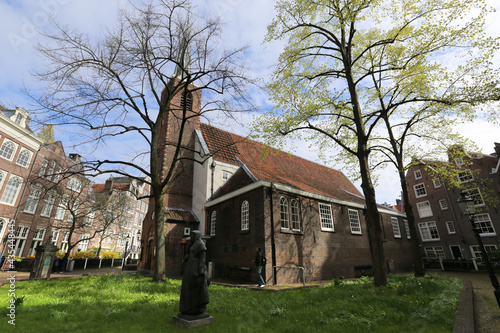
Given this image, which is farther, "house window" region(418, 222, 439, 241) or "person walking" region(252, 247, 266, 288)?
"house window" region(418, 222, 439, 241)

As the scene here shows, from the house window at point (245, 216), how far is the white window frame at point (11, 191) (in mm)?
21933

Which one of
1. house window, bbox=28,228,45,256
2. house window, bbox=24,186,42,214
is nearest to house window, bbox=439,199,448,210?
house window, bbox=24,186,42,214

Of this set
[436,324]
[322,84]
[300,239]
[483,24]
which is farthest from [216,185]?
[483,24]

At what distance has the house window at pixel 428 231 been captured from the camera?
99.7 feet

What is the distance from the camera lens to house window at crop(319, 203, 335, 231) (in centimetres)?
1577

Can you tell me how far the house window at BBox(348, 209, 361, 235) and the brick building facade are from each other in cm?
1077

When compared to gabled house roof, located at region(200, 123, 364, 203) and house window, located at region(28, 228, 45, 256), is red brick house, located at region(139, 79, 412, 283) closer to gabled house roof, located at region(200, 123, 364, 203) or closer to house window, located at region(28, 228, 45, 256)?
gabled house roof, located at region(200, 123, 364, 203)

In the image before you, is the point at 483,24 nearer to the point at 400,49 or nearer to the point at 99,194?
the point at 400,49

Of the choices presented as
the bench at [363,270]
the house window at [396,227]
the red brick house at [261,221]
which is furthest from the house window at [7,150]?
the house window at [396,227]

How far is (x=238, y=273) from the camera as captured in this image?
520 inches

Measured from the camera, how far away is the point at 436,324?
16.0 feet

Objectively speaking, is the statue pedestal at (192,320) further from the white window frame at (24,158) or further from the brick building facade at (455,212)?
the white window frame at (24,158)

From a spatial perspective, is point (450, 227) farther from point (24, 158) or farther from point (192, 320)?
point (24, 158)

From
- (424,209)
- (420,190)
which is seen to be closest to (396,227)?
(424,209)
